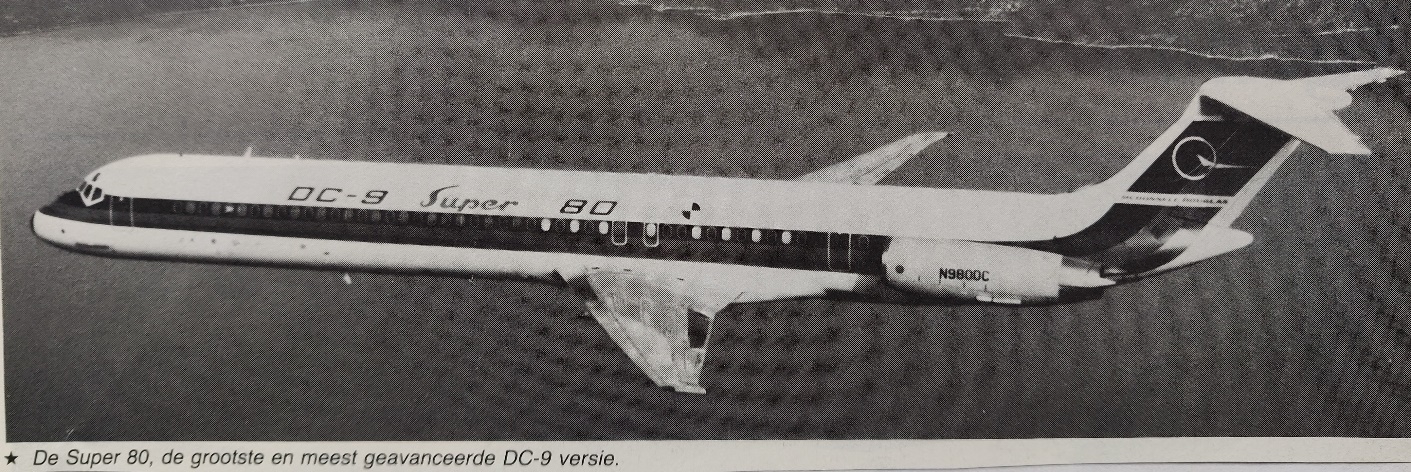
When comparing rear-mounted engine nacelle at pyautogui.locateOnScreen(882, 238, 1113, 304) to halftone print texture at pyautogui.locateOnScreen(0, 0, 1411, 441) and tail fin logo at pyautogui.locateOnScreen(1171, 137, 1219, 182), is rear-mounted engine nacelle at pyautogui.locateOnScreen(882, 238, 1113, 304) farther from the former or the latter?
tail fin logo at pyautogui.locateOnScreen(1171, 137, 1219, 182)

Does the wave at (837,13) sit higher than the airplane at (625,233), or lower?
higher

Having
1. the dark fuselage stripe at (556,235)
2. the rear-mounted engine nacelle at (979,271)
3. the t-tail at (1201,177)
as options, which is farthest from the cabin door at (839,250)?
the t-tail at (1201,177)

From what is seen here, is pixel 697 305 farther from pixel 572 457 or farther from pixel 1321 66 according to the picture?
pixel 1321 66

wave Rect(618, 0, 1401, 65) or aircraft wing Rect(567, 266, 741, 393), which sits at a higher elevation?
wave Rect(618, 0, 1401, 65)

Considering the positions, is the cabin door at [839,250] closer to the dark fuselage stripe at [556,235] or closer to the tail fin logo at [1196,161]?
the dark fuselage stripe at [556,235]

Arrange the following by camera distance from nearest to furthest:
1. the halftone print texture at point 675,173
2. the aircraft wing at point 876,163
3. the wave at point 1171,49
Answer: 1. the halftone print texture at point 675,173
2. the aircraft wing at point 876,163
3. the wave at point 1171,49

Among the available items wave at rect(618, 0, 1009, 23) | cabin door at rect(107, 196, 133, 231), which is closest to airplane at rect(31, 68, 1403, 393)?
cabin door at rect(107, 196, 133, 231)

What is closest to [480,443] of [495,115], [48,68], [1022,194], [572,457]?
[572,457]
